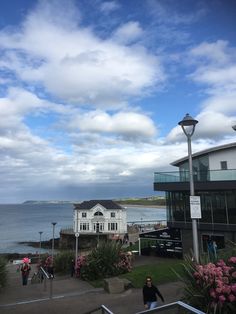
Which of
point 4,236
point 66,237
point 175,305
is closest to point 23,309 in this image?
point 175,305

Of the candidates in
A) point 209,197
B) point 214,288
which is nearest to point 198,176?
point 209,197

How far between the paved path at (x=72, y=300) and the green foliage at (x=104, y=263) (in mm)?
1801

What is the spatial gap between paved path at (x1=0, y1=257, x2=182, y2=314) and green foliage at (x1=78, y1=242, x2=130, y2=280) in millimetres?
1801

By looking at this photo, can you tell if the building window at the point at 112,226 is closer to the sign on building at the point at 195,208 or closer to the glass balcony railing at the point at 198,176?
the glass balcony railing at the point at 198,176

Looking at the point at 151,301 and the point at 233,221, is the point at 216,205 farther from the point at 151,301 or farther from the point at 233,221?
the point at 151,301

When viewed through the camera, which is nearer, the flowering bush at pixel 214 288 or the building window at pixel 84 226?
the flowering bush at pixel 214 288

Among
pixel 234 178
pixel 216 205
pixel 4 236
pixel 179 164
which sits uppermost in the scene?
pixel 179 164

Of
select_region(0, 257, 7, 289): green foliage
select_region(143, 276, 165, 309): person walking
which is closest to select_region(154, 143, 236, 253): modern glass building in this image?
select_region(0, 257, 7, 289): green foliage

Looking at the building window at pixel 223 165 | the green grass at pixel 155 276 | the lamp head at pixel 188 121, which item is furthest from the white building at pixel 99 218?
the lamp head at pixel 188 121

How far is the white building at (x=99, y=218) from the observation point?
2906 inches

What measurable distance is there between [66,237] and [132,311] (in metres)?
65.5

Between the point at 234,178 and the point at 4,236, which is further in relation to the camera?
the point at 4,236

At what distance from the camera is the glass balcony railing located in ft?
78.3

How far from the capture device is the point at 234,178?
77.6 feet
